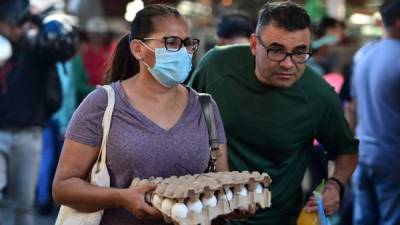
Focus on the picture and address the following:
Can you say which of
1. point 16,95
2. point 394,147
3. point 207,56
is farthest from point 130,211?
point 16,95

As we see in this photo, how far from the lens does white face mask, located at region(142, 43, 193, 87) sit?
319cm

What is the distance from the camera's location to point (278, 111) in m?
3.98

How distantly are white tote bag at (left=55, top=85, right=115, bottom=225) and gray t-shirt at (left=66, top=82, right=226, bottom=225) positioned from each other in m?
0.02

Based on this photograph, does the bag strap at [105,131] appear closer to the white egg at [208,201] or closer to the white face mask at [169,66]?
the white face mask at [169,66]

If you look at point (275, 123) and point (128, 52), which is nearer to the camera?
point (128, 52)

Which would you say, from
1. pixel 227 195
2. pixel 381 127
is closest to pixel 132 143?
pixel 227 195

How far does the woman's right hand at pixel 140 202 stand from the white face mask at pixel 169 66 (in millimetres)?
486

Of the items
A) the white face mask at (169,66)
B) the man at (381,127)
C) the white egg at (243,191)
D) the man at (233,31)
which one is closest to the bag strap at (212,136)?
the white face mask at (169,66)

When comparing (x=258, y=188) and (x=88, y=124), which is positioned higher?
(x=88, y=124)

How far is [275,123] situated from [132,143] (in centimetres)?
107

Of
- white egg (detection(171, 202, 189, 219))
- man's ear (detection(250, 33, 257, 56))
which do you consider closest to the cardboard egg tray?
white egg (detection(171, 202, 189, 219))

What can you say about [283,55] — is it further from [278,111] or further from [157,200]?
[157,200]

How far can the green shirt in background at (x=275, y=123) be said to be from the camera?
Answer: 397 cm

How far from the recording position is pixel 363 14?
1520cm
